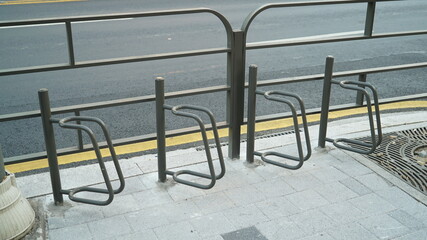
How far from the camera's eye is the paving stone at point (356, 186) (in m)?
4.25

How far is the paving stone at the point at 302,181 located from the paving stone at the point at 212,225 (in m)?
0.78

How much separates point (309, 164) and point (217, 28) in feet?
22.5

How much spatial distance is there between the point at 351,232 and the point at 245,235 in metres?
0.75

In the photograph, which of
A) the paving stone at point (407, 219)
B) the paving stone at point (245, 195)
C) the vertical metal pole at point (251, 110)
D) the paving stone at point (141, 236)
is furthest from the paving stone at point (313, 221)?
the paving stone at point (141, 236)

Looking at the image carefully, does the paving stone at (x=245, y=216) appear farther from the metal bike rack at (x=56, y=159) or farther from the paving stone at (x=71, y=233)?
the paving stone at (x=71, y=233)

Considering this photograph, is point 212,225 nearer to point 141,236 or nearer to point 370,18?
point 141,236

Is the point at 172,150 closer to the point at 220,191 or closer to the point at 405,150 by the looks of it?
the point at 220,191

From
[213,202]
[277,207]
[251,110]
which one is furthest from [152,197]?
[251,110]

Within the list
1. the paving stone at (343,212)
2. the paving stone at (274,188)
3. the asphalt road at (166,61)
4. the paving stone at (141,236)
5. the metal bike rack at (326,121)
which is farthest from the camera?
the asphalt road at (166,61)

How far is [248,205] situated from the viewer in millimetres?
4039

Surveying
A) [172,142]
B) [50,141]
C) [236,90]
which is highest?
[236,90]

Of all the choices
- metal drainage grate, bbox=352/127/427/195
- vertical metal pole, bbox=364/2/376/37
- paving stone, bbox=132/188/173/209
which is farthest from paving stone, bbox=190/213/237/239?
vertical metal pole, bbox=364/2/376/37

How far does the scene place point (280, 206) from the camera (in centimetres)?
402

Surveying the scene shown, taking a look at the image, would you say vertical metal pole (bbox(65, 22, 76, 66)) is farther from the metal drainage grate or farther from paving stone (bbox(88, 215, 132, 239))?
the metal drainage grate
